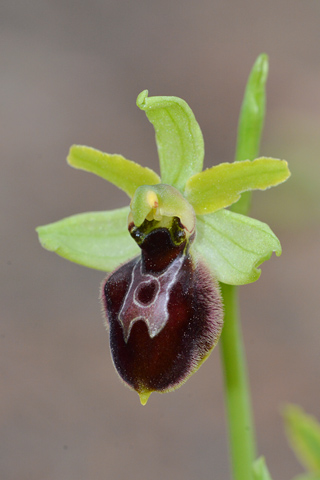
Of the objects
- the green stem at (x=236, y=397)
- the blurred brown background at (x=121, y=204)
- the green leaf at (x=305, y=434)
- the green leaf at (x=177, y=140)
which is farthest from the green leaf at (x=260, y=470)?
the blurred brown background at (x=121, y=204)

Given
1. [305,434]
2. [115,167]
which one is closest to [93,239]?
[115,167]

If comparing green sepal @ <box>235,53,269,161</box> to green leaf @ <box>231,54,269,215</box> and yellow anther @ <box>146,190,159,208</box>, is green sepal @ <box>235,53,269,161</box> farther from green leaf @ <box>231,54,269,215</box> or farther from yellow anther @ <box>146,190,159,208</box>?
yellow anther @ <box>146,190,159,208</box>

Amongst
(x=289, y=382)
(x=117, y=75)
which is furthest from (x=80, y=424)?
(x=117, y=75)

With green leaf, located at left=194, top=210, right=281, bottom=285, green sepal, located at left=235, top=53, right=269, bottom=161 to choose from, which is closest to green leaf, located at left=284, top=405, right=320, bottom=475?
green leaf, located at left=194, top=210, right=281, bottom=285

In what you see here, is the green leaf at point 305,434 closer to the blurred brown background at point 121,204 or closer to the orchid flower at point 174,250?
the orchid flower at point 174,250

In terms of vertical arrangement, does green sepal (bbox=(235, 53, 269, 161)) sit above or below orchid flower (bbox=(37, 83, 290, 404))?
above
